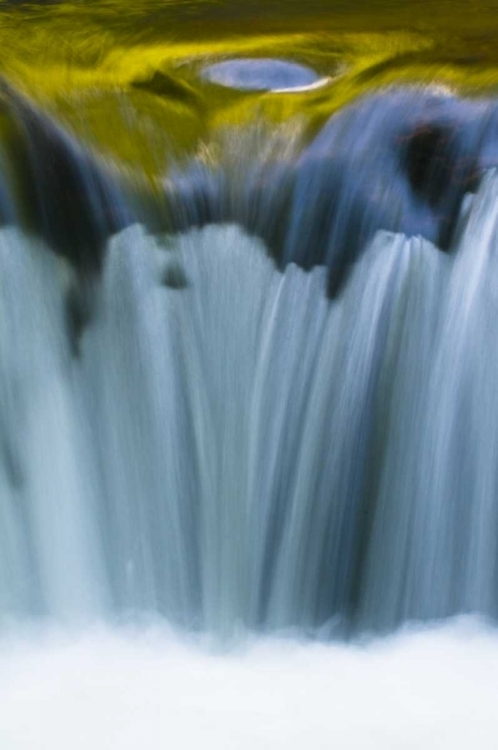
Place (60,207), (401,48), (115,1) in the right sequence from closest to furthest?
1. (60,207)
2. (401,48)
3. (115,1)

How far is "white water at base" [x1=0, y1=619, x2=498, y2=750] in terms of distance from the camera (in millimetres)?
2275

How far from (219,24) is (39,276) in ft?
2.87

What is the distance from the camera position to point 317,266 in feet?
7.44

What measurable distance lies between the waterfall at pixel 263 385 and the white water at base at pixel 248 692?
0.06 metres

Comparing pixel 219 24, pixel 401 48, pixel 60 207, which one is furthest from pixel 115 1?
pixel 60 207

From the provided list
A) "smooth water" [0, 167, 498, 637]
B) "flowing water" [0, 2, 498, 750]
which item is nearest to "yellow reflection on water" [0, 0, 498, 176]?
"flowing water" [0, 2, 498, 750]

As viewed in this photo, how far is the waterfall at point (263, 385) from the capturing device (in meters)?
2.24

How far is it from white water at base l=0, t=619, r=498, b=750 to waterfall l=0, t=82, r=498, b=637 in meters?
0.06

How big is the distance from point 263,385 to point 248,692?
646 millimetres

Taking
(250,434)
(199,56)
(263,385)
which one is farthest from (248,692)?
(199,56)

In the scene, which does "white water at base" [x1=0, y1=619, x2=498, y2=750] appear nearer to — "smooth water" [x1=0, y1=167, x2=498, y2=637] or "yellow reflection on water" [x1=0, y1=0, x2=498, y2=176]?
"smooth water" [x1=0, y1=167, x2=498, y2=637]

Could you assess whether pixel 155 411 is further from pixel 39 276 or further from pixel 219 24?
pixel 219 24

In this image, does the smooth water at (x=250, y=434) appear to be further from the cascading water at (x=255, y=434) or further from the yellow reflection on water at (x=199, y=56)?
the yellow reflection on water at (x=199, y=56)

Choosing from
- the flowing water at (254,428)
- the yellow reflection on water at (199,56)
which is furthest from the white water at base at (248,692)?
the yellow reflection on water at (199,56)
